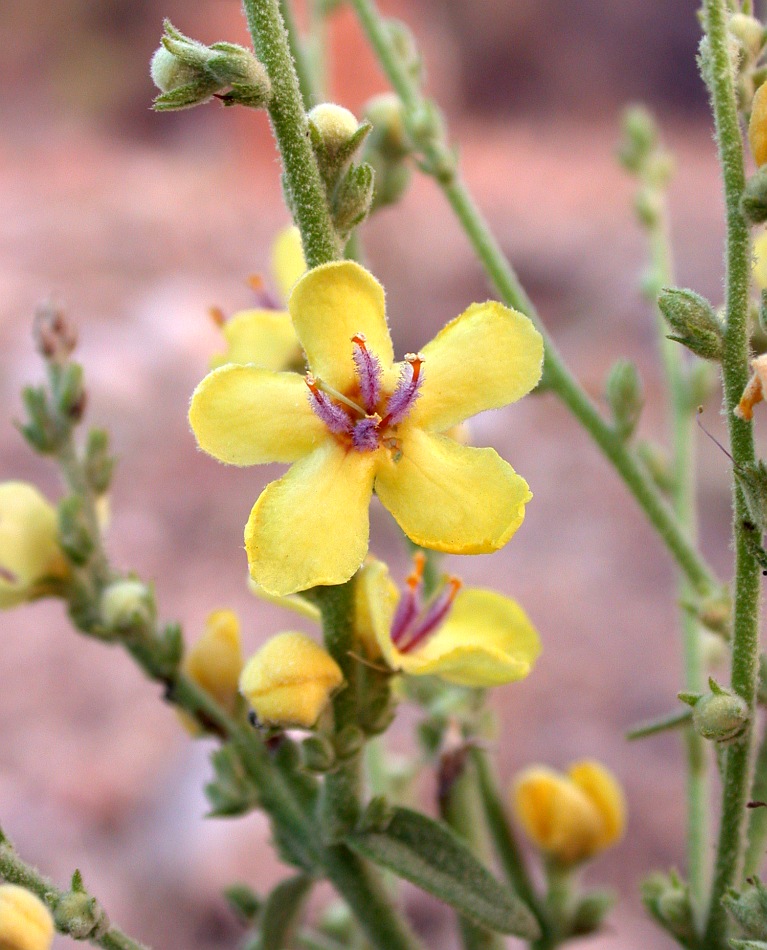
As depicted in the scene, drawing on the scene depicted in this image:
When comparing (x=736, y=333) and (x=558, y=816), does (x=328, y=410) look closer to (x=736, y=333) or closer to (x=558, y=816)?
(x=736, y=333)

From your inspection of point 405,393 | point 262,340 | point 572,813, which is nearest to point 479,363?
point 405,393

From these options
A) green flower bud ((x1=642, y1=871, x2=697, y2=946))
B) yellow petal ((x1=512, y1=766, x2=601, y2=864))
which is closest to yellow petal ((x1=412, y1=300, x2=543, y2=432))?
green flower bud ((x1=642, y1=871, x2=697, y2=946))

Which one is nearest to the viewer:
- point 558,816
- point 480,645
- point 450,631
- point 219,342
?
point 480,645

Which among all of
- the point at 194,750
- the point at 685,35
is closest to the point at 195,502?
the point at 194,750

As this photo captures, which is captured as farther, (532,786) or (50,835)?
(50,835)

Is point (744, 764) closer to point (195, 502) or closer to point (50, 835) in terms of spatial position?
point (50, 835)

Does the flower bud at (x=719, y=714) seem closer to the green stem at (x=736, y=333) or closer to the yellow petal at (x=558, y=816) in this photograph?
the green stem at (x=736, y=333)

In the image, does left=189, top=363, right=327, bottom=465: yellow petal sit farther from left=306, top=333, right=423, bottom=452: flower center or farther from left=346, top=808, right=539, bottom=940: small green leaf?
left=346, top=808, right=539, bottom=940: small green leaf
